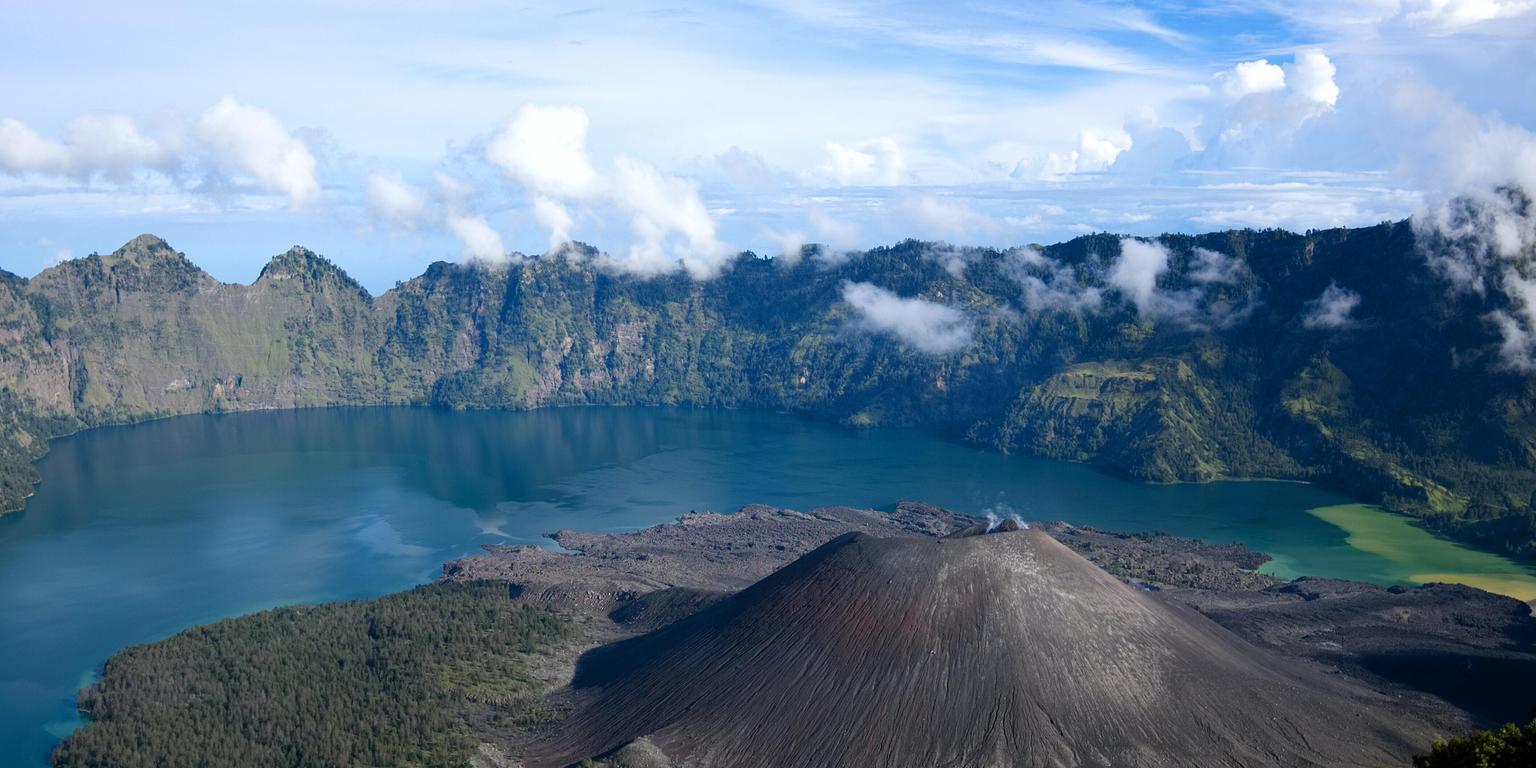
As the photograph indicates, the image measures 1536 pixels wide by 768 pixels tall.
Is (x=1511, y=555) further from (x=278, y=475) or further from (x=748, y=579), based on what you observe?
(x=278, y=475)

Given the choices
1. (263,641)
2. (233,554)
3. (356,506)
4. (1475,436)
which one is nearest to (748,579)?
(263,641)

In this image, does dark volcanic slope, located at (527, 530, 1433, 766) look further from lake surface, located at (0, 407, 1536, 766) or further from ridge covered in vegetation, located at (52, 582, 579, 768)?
lake surface, located at (0, 407, 1536, 766)

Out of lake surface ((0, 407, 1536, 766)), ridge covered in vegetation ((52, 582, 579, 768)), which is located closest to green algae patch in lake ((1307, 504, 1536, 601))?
lake surface ((0, 407, 1536, 766))

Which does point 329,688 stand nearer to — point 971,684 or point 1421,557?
point 971,684

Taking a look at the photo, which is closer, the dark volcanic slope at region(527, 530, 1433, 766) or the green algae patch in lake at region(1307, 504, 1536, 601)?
the dark volcanic slope at region(527, 530, 1433, 766)

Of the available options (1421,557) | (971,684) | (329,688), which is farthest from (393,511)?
(1421,557)

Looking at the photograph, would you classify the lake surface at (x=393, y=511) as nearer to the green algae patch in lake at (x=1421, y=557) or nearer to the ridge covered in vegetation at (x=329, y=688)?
the green algae patch in lake at (x=1421, y=557)
